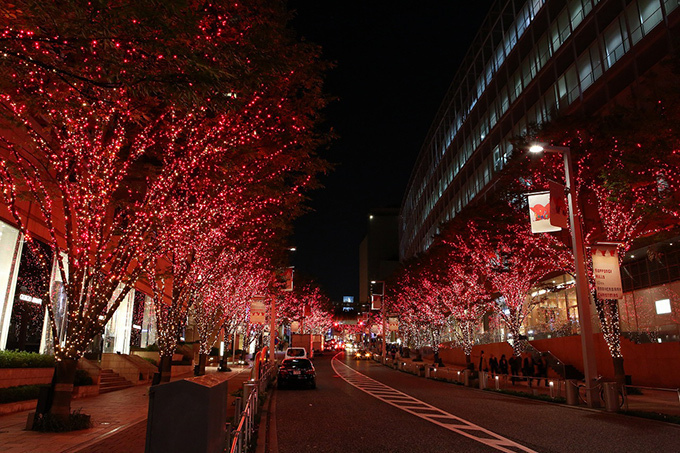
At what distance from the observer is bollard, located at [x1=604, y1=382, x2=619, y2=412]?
13.6 meters

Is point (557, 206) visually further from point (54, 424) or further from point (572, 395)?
point (54, 424)

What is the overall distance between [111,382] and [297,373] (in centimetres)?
794

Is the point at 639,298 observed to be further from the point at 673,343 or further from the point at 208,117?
the point at 208,117

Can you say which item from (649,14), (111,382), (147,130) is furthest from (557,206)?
(111,382)

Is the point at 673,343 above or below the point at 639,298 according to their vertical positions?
below

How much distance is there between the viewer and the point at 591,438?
9.50 metres

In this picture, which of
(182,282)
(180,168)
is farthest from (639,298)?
(180,168)

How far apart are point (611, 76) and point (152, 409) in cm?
2873

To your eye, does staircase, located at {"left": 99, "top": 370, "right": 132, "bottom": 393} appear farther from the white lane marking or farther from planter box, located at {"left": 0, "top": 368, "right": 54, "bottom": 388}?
the white lane marking

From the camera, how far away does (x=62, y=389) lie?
9648 mm

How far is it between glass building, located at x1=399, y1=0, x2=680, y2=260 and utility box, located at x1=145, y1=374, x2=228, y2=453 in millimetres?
25877

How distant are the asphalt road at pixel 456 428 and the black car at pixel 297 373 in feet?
16.3

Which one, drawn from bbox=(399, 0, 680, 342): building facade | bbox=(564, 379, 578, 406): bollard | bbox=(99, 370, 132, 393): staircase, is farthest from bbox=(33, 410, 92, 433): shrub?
bbox=(399, 0, 680, 342): building facade

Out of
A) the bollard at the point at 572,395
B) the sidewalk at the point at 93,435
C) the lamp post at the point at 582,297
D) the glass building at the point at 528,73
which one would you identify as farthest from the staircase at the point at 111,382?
the glass building at the point at 528,73
